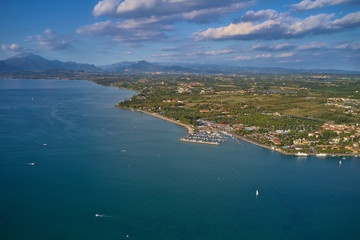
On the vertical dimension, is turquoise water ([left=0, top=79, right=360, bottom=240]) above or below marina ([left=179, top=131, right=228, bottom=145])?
below

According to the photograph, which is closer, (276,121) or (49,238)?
(49,238)

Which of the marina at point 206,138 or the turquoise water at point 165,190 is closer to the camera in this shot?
the turquoise water at point 165,190

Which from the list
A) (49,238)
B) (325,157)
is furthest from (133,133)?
(325,157)

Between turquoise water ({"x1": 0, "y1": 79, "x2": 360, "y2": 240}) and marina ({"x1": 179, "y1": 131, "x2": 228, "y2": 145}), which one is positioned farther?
marina ({"x1": 179, "y1": 131, "x2": 228, "y2": 145})

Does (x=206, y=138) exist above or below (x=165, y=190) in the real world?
above

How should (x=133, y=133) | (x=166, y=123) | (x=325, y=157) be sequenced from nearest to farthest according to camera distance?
(x=325, y=157)
(x=133, y=133)
(x=166, y=123)

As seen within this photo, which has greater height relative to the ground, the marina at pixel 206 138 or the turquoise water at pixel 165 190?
the marina at pixel 206 138

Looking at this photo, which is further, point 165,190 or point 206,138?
point 206,138

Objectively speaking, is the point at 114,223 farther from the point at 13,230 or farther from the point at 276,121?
the point at 276,121
